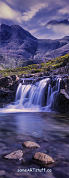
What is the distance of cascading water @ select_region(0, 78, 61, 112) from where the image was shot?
31097 mm

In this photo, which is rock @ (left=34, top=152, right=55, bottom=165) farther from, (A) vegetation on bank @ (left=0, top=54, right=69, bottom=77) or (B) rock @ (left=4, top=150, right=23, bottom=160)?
(A) vegetation on bank @ (left=0, top=54, right=69, bottom=77)

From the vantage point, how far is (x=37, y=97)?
3419 cm

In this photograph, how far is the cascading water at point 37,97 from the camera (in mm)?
31097

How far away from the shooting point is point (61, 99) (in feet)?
91.4

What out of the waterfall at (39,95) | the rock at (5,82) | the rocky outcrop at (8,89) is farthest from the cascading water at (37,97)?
the rock at (5,82)

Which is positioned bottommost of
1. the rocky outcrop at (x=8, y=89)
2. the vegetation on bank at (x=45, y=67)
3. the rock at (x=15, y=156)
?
the rock at (x=15, y=156)

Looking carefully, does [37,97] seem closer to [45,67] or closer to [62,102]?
[62,102]

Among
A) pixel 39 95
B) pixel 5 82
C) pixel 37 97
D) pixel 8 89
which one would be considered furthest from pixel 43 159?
pixel 5 82

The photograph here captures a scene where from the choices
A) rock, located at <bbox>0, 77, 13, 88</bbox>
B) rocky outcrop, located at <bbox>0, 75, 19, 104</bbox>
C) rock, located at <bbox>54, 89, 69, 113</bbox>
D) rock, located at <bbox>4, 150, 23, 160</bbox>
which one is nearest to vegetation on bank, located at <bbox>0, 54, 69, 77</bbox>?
rock, located at <bbox>0, 77, 13, 88</bbox>

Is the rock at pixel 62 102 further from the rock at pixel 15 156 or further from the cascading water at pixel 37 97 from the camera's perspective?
the rock at pixel 15 156

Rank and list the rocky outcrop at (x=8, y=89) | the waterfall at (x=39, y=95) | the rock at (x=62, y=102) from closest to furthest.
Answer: the rock at (x=62, y=102) < the waterfall at (x=39, y=95) < the rocky outcrop at (x=8, y=89)

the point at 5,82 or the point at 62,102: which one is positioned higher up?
the point at 5,82

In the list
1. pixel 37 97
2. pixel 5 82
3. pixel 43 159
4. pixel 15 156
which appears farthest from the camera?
pixel 5 82

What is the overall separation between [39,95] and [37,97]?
615mm
